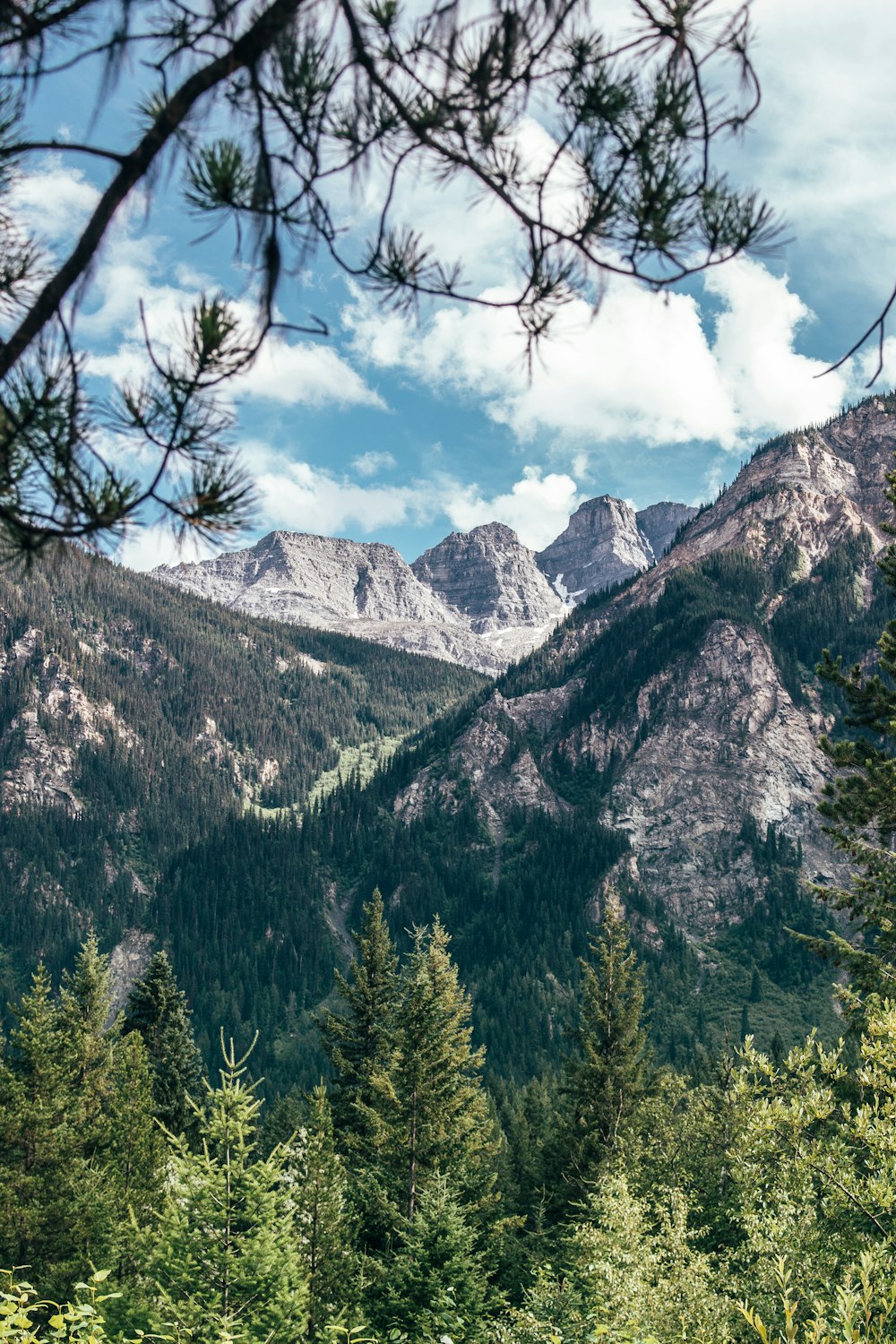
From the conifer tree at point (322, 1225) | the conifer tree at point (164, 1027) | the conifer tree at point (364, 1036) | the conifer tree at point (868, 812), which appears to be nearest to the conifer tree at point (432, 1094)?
the conifer tree at point (364, 1036)

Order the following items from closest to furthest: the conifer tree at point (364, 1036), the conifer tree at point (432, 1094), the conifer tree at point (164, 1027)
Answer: the conifer tree at point (432, 1094) < the conifer tree at point (364, 1036) < the conifer tree at point (164, 1027)

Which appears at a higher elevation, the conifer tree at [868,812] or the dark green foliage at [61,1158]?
the conifer tree at [868,812]

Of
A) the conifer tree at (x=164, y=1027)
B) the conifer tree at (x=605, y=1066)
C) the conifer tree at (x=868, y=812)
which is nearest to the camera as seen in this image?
the conifer tree at (x=868, y=812)

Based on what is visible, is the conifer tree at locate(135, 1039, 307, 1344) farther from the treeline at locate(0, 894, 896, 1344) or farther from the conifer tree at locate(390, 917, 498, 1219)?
the conifer tree at locate(390, 917, 498, 1219)

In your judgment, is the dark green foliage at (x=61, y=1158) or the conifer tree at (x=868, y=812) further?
the dark green foliage at (x=61, y=1158)

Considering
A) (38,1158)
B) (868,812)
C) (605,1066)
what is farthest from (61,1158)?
(868,812)

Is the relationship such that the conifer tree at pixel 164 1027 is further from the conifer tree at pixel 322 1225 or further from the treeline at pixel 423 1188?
the conifer tree at pixel 322 1225

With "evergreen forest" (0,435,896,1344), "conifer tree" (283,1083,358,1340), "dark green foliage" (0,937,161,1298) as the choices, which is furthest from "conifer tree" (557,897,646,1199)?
"dark green foliage" (0,937,161,1298)

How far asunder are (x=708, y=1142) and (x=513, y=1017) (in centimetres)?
12143

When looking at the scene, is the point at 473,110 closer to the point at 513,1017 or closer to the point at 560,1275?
the point at 560,1275

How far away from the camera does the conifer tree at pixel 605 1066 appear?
3247 cm

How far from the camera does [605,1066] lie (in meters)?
33.3

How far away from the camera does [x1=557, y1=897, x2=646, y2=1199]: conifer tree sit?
107ft

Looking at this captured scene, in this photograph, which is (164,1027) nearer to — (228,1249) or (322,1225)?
(322,1225)
